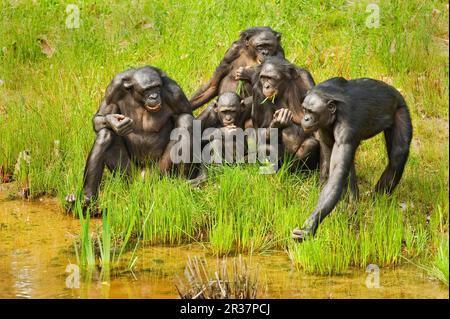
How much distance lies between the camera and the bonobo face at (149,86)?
10.1 m

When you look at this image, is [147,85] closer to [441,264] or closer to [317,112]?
[317,112]

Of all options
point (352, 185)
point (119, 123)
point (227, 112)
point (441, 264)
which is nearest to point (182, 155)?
point (227, 112)

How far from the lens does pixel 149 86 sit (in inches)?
396

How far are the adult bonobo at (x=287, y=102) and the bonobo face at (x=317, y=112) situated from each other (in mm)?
1133

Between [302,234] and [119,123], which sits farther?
[119,123]

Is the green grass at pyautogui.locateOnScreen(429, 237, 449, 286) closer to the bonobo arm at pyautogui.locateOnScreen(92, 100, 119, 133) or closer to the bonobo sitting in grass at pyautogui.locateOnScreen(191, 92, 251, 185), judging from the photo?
the bonobo sitting in grass at pyautogui.locateOnScreen(191, 92, 251, 185)

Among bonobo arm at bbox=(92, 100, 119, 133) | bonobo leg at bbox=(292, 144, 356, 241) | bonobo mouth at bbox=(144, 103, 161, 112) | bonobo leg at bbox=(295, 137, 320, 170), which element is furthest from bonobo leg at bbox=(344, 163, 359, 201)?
bonobo arm at bbox=(92, 100, 119, 133)

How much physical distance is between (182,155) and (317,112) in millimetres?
1921

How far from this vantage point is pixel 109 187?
9875mm

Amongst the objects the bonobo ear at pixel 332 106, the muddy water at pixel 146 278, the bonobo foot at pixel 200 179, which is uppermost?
the bonobo ear at pixel 332 106

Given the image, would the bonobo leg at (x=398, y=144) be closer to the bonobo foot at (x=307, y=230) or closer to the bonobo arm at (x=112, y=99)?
the bonobo foot at (x=307, y=230)

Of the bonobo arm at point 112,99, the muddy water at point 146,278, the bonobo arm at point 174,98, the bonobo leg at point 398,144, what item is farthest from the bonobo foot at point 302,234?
the bonobo arm at point 112,99

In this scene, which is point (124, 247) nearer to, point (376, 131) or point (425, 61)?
point (376, 131)

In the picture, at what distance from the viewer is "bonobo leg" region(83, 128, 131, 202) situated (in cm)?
1011
